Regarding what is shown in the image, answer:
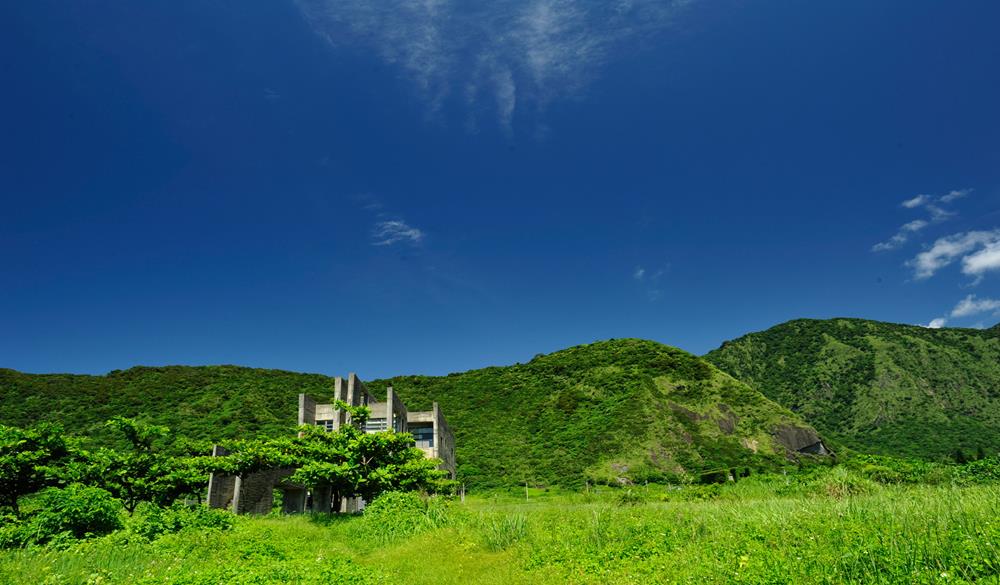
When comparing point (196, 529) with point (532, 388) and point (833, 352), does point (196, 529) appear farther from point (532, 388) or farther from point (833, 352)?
point (833, 352)

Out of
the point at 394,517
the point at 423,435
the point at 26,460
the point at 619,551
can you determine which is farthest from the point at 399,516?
the point at 423,435

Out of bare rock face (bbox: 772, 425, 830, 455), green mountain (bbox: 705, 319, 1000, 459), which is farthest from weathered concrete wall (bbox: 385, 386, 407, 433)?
green mountain (bbox: 705, 319, 1000, 459)

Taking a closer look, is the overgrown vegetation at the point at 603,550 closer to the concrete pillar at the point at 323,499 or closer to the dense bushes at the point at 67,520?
the dense bushes at the point at 67,520

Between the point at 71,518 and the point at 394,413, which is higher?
the point at 394,413

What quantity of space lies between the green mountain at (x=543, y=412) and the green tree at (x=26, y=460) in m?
39.7

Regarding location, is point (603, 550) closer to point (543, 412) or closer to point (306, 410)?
point (306, 410)

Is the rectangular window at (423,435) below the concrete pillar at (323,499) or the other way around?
the other way around

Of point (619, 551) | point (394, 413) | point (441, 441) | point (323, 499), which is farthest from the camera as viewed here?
point (441, 441)

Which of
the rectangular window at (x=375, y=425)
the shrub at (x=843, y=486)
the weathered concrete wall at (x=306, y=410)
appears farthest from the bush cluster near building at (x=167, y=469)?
the shrub at (x=843, y=486)

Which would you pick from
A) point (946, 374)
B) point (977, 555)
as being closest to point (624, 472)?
point (977, 555)

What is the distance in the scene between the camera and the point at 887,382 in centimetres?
10100

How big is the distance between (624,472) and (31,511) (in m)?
51.0

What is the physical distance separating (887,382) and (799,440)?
54.9 meters

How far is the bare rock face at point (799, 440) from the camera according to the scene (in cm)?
6297
